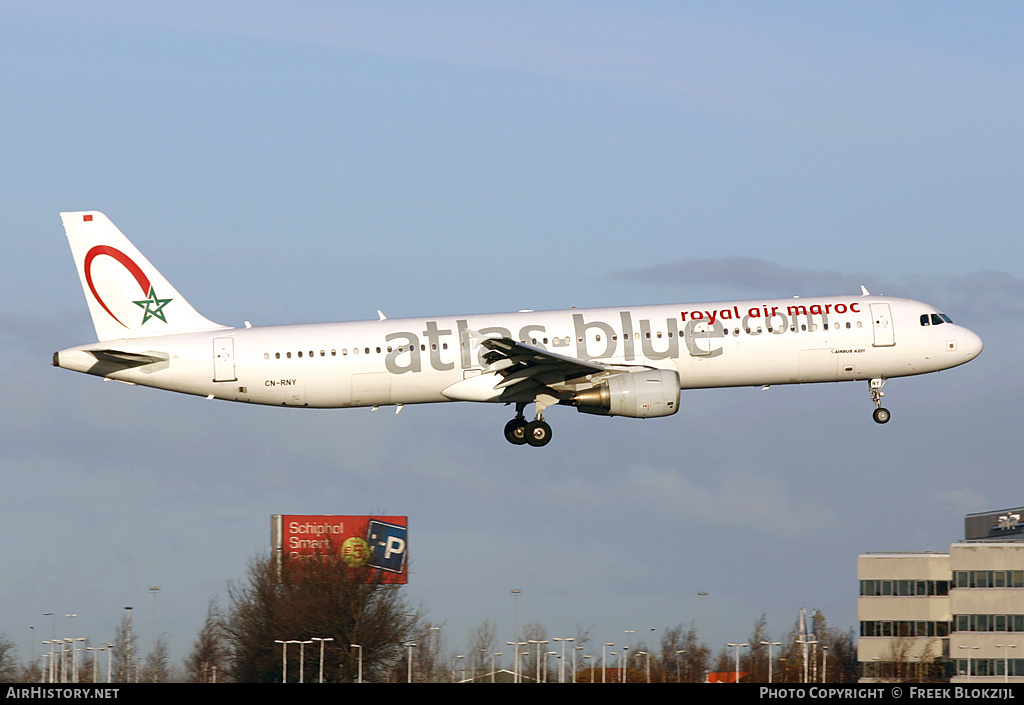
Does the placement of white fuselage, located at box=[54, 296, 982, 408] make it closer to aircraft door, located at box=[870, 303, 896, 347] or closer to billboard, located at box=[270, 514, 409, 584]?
aircraft door, located at box=[870, 303, 896, 347]

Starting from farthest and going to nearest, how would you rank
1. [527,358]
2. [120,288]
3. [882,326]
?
1. [120,288]
2. [882,326]
3. [527,358]

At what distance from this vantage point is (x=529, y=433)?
48562 millimetres

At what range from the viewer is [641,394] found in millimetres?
45625

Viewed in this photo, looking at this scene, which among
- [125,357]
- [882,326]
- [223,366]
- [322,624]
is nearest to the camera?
[125,357]

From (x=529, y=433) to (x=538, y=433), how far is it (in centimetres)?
34

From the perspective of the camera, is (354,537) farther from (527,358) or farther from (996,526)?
(527,358)

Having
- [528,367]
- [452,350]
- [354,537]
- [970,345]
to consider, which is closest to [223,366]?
[452,350]

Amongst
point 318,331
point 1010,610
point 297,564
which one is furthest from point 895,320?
point 297,564

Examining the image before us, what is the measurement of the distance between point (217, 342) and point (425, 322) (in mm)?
7217

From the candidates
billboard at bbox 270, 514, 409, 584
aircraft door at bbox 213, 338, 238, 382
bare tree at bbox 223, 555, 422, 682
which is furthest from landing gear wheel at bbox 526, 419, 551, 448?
billboard at bbox 270, 514, 409, 584

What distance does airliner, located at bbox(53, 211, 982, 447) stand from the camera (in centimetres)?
4662

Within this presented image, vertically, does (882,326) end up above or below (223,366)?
above

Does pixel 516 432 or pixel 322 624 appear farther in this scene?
pixel 322 624

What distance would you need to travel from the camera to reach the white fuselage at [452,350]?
153ft
